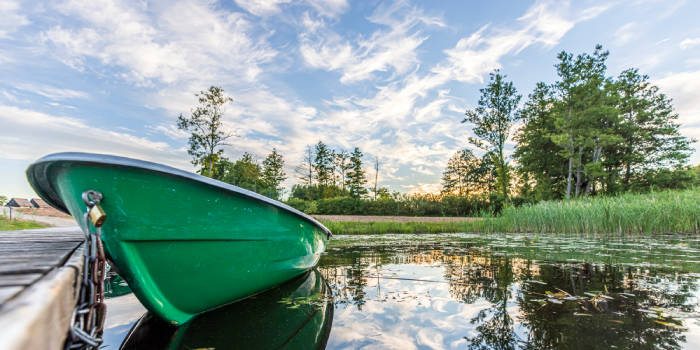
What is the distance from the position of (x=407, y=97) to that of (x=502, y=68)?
13559 mm

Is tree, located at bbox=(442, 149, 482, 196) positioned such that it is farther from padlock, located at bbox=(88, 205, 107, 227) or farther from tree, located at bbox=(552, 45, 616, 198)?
padlock, located at bbox=(88, 205, 107, 227)

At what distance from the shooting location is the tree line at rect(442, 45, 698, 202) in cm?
2056

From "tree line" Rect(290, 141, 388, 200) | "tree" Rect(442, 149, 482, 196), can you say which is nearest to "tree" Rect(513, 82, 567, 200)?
"tree line" Rect(290, 141, 388, 200)

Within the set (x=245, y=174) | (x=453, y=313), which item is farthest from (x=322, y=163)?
(x=453, y=313)

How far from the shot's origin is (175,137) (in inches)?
664

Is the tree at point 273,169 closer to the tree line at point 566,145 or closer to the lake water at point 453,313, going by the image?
the tree line at point 566,145

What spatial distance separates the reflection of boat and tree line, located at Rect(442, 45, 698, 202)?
74.9 ft

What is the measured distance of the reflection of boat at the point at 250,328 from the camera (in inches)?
Result: 66.0

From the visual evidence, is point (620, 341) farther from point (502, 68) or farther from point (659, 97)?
point (659, 97)

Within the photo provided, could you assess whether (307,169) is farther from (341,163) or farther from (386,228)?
(386,228)

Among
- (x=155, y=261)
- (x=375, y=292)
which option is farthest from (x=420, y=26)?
(x=155, y=261)

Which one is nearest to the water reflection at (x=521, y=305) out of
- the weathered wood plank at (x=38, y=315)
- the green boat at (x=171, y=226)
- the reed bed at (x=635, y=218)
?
the green boat at (x=171, y=226)

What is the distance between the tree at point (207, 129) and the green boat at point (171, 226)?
15287 mm

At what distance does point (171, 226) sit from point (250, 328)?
82cm
